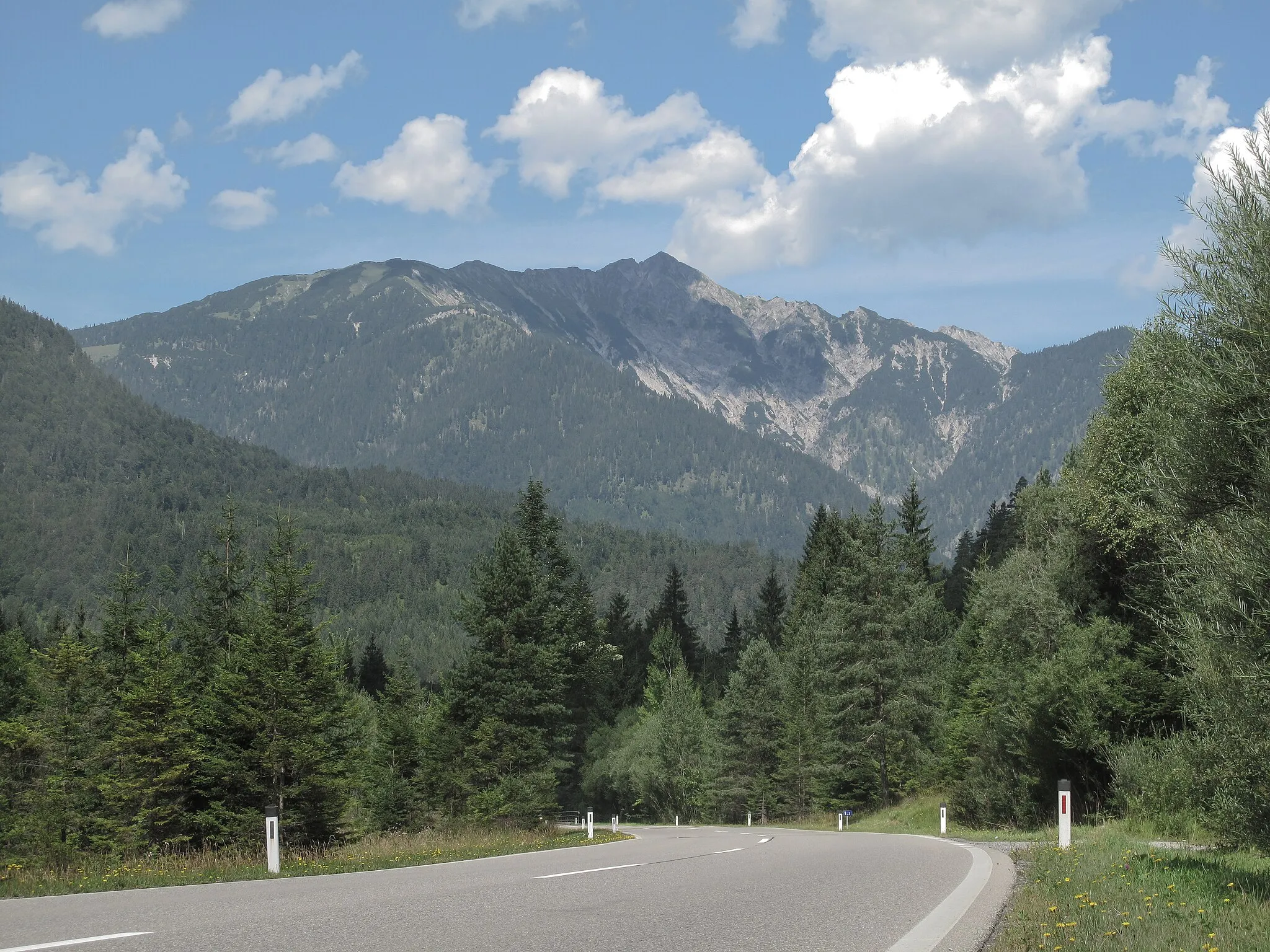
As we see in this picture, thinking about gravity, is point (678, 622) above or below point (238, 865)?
below

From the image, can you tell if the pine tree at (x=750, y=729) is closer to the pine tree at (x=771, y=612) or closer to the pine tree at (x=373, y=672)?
the pine tree at (x=771, y=612)

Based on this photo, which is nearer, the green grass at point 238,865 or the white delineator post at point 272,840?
the green grass at point 238,865

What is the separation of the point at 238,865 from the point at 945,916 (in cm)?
1036

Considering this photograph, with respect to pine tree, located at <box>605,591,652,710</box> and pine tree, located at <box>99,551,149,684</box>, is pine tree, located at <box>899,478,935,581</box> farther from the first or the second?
pine tree, located at <box>99,551,149,684</box>

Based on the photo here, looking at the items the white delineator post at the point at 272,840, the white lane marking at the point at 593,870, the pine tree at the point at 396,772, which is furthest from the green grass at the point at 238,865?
the pine tree at the point at 396,772

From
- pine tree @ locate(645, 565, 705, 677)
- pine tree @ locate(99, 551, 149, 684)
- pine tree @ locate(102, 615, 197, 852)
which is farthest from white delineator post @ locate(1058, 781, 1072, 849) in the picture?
pine tree @ locate(645, 565, 705, 677)

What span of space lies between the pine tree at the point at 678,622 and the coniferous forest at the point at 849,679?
99.7ft

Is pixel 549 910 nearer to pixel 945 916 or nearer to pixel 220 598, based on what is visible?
pixel 945 916

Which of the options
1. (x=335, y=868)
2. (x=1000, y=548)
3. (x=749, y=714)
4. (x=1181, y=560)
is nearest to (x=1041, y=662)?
(x=1181, y=560)

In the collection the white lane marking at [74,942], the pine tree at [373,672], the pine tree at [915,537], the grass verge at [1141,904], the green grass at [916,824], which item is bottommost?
the pine tree at [373,672]

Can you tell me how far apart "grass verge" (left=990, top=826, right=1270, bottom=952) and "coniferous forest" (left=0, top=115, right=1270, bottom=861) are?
0.96 m

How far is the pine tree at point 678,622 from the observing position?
349 ft

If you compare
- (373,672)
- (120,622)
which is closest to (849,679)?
(120,622)

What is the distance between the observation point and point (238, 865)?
52.7 ft
